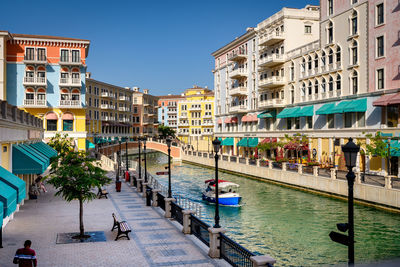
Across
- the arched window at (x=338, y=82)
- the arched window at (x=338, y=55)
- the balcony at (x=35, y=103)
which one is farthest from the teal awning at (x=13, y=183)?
the balcony at (x=35, y=103)

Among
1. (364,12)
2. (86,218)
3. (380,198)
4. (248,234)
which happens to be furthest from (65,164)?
(364,12)

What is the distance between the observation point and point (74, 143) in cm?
6138

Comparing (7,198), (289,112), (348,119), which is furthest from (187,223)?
(289,112)

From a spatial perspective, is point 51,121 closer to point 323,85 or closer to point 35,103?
point 35,103

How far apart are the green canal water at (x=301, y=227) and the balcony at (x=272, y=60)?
21506mm

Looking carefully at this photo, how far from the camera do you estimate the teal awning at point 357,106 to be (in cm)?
3844

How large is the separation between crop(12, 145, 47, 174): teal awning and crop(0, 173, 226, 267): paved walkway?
8.48 ft

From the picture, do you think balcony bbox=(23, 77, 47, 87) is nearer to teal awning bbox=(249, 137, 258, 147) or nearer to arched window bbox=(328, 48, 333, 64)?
teal awning bbox=(249, 137, 258, 147)

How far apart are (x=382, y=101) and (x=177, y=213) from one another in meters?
24.1

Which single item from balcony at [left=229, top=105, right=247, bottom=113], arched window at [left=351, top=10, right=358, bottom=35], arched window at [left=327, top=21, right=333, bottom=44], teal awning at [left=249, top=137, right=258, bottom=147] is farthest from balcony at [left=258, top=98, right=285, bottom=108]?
arched window at [left=351, top=10, right=358, bottom=35]

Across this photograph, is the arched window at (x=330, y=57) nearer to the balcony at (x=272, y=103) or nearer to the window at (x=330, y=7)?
the window at (x=330, y=7)

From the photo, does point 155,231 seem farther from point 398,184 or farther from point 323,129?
point 323,129

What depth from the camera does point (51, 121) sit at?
61.9 metres

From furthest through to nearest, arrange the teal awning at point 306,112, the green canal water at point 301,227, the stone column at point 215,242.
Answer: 1. the teal awning at point 306,112
2. the green canal water at point 301,227
3. the stone column at point 215,242
